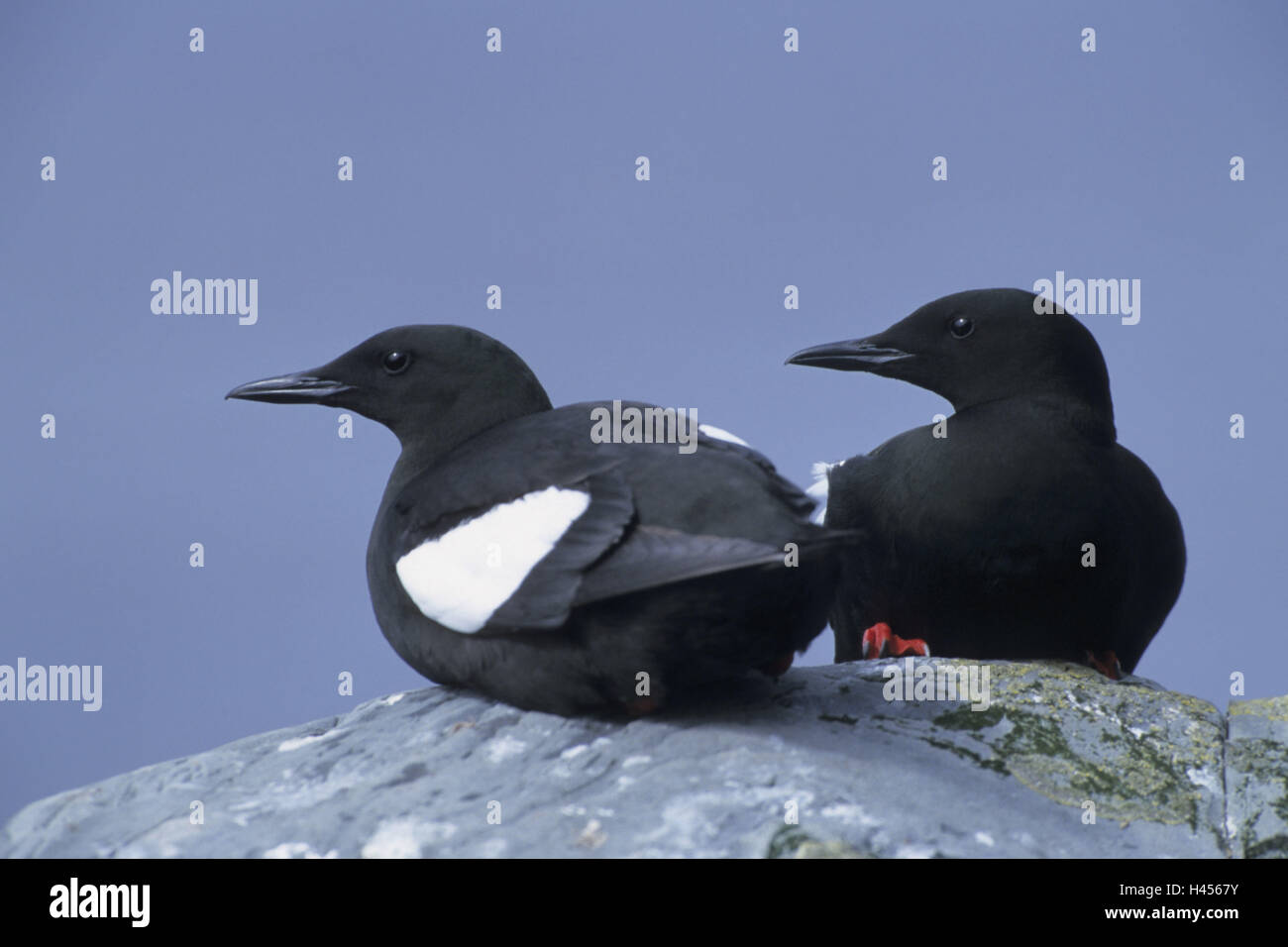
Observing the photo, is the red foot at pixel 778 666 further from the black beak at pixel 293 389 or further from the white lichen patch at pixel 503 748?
the black beak at pixel 293 389

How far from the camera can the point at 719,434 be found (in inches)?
138

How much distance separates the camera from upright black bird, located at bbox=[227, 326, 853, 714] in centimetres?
280

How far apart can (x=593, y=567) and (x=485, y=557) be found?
1.09ft

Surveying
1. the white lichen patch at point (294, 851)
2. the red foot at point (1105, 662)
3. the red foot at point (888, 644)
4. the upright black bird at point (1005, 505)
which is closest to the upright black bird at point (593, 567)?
the white lichen patch at point (294, 851)

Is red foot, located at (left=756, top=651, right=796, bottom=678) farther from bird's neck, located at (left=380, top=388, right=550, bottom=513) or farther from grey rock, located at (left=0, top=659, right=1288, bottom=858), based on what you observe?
bird's neck, located at (left=380, top=388, right=550, bottom=513)

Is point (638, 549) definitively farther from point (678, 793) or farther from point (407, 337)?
point (407, 337)

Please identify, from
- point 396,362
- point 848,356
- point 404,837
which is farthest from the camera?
point 848,356

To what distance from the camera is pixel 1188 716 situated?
11.7 feet

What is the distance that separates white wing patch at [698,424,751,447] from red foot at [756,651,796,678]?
22.7 inches

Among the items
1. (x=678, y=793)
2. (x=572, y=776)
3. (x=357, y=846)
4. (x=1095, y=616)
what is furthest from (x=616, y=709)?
(x=1095, y=616)

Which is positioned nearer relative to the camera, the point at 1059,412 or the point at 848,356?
the point at 1059,412

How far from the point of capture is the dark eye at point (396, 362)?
12.4 ft

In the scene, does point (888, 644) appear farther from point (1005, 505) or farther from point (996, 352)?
point (996, 352)

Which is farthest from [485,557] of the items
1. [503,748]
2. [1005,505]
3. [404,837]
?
[1005,505]
